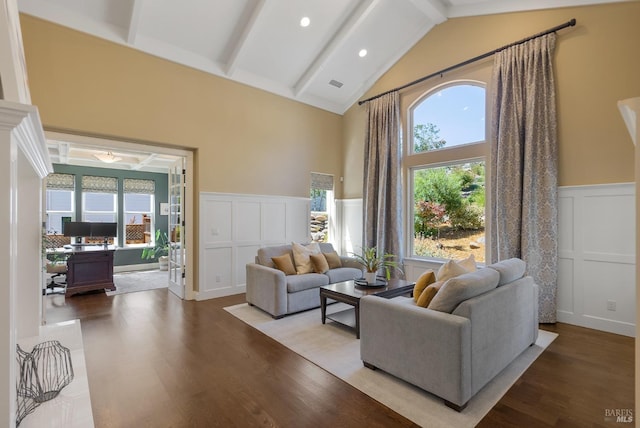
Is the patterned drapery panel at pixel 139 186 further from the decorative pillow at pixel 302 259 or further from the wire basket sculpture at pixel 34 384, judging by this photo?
the wire basket sculpture at pixel 34 384

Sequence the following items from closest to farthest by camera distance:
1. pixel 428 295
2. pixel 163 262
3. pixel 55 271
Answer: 1. pixel 428 295
2. pixel 55 271
3. pixel 163 262

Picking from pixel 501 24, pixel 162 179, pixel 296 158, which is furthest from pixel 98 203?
pixel 501 24

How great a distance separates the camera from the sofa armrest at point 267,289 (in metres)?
3.97

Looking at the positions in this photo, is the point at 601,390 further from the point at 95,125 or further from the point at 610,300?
the point at 95,125

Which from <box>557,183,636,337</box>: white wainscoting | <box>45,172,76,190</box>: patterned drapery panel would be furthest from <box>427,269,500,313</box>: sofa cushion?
<box>45,172,76,190</box>: patterned drapery panel

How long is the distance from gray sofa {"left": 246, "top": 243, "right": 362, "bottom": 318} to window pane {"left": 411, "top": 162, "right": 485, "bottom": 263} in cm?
158

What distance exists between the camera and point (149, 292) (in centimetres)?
544

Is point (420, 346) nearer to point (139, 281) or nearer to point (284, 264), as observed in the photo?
point (284, 264)

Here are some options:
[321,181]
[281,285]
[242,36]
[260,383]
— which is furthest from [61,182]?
[260,383]

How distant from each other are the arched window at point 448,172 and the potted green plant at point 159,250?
593 cm

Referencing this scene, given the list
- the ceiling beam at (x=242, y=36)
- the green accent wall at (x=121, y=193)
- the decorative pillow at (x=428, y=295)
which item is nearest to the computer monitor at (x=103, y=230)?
the green accent wall at (x=121, y=193)

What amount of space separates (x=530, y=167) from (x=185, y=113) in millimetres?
4984

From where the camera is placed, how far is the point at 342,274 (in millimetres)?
4734

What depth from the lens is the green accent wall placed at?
23.7ft
